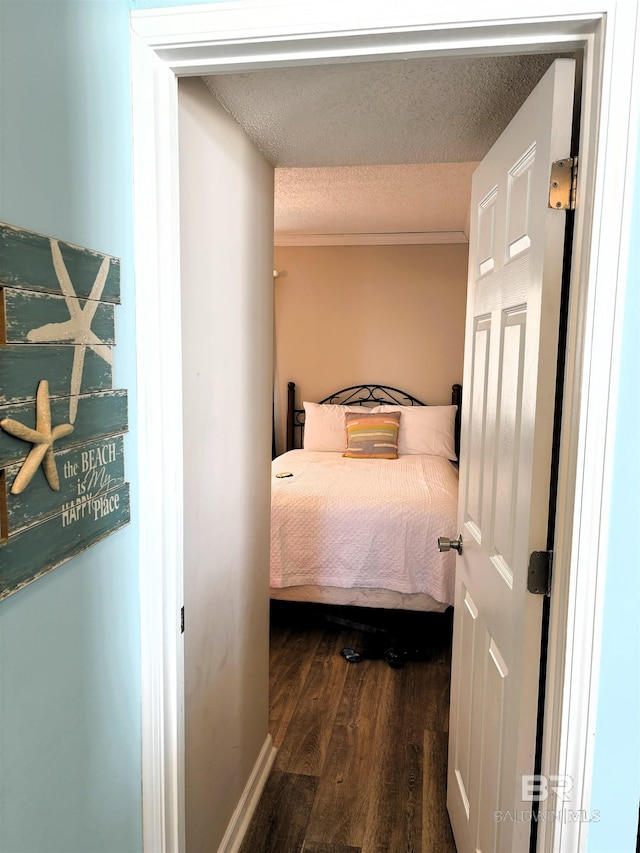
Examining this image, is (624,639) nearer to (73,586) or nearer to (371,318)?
(73,586)

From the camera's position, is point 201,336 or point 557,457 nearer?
point 557,457

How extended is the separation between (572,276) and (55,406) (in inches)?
35.2

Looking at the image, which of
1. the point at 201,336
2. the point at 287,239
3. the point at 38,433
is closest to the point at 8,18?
the point at 38,433

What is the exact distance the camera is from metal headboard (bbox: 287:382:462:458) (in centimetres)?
507

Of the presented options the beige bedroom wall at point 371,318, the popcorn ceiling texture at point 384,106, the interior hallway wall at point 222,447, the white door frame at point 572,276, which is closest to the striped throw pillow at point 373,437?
the beige bedroom wall at point 371,318

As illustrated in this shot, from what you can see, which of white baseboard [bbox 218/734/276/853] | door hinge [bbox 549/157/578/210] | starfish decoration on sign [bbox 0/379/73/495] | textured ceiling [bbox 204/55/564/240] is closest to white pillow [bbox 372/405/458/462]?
white baseboard [bbox 218/734/276/853]

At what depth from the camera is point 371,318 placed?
505cm

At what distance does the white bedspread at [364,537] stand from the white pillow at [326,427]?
133 cm

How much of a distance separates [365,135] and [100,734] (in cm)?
163

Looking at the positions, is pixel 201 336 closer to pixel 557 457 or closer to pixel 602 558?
pixel 557 457

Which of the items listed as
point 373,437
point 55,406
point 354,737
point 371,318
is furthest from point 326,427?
point 55,406

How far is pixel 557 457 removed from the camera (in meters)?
1.16

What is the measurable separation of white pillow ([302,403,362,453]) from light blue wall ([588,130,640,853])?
3.64 meters

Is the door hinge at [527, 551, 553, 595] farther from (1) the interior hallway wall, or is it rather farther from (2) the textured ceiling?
(2) the textured ceiling
